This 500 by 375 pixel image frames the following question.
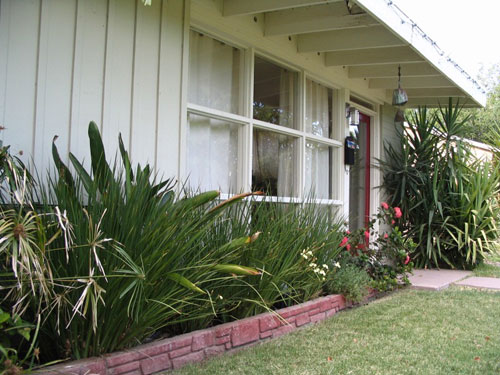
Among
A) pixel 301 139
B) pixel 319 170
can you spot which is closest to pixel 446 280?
pixel 319 170

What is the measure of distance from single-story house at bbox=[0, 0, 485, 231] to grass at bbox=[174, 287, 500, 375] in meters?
1.31

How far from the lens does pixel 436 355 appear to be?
3.13 meters

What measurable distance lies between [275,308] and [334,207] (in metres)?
2.52

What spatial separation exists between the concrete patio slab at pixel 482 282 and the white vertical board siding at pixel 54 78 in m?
4.92

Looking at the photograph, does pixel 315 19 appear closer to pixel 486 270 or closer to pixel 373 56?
pixel 373 56

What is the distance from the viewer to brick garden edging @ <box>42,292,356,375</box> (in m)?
2.36

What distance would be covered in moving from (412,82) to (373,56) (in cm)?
140

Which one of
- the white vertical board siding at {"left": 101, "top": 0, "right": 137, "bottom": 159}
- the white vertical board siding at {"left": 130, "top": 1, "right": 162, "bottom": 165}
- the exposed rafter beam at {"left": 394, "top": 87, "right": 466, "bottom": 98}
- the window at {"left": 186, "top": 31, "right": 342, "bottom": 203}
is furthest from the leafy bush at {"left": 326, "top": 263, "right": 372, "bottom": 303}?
the exposed rafter beam at {"left": 394, "top": 87, "right": 466, "bottom": 98}

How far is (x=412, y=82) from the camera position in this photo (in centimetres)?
658

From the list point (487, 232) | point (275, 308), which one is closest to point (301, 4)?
point (275, 308)

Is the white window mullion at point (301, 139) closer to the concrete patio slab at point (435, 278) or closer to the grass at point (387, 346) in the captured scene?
the grass at point (387, 346)

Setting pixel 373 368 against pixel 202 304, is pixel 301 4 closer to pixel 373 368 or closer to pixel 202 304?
pixel 202 304

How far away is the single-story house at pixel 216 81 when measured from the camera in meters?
2.92

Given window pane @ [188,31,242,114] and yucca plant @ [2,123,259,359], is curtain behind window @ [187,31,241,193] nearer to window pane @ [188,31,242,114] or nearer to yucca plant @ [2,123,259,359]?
window pane @ [188,31,242,114]
